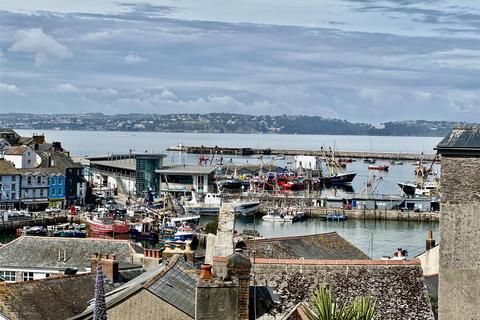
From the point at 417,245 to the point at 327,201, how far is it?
30682mm

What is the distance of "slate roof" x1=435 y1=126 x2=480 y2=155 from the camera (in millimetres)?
13267

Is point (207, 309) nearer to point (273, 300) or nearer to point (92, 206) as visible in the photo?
point (273, 300)

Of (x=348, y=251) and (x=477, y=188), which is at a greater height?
(x=477, y=188)

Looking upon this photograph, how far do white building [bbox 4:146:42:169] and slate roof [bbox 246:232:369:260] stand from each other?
58.4 m

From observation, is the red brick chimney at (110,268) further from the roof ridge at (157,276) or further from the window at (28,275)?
the window at (28,275)

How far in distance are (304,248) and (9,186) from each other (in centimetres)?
5663

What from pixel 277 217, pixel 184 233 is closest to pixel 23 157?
pixel 277 217

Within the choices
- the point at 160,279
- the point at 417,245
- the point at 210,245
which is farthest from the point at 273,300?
the point at 417,245

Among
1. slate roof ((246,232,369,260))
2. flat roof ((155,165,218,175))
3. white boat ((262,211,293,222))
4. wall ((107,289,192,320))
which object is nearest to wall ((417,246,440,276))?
slate roof ((246,232,369,260))

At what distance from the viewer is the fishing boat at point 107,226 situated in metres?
66.4

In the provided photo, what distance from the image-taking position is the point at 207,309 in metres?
10.9

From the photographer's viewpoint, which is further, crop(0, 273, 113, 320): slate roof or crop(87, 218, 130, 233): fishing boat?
crop(87, 218, 130, 233): fishing boat

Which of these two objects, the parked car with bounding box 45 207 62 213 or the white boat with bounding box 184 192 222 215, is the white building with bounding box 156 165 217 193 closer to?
the white boat with bounding box 184 192 222 215

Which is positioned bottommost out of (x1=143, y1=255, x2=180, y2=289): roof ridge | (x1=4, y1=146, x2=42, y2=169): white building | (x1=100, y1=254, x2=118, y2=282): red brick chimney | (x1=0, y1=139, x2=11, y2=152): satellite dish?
(x1=100, y1=254, x2=118, y2=282): red brick chimney
